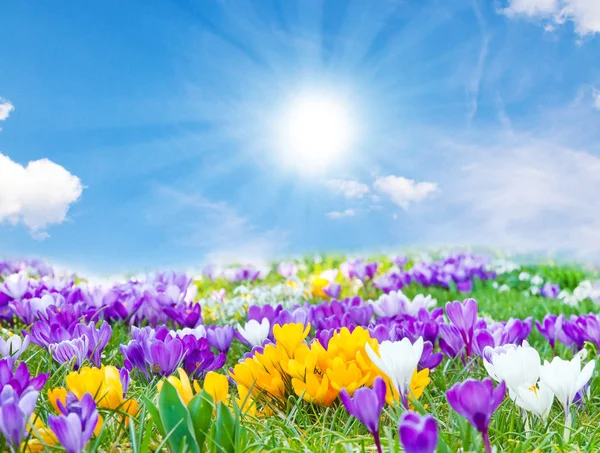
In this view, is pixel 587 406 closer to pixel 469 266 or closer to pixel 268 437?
pixel 268 437

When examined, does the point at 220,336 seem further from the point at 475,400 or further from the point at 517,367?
the point at 475,400

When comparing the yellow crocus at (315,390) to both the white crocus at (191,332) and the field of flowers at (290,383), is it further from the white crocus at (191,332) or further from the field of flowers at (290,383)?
the white crocus at (191,332)

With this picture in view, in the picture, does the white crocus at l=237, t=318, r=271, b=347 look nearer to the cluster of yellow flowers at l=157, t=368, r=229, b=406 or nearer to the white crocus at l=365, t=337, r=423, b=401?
the cluster of yellow flowers at l=157, t=368, r=229, b=406

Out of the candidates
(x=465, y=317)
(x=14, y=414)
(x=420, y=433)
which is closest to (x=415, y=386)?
(x=465, y=317)

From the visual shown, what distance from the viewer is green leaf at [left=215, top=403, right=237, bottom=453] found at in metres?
1.56

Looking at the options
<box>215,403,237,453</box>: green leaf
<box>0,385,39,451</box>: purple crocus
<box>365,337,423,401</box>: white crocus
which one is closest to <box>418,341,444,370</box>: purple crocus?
<box>365,337,423,401</box>: white crocus

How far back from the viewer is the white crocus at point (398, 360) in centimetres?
177

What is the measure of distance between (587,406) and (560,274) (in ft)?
20.9

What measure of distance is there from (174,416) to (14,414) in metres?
0.37

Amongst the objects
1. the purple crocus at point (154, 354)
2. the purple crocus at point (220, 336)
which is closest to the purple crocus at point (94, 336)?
the purple crocus at point (154, 354)

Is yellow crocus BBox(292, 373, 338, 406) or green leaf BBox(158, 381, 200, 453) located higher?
yellow crocus BBox(292, 373, 338, 406)

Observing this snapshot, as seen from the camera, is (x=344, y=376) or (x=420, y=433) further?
(x=344, y=376)

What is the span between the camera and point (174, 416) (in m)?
1.58

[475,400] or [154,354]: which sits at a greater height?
[154,354]
